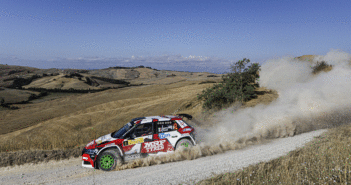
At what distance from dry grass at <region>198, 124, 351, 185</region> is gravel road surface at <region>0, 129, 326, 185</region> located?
59 cm

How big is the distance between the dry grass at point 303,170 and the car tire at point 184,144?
2066 mm

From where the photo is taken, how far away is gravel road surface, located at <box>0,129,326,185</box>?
6.38 meters

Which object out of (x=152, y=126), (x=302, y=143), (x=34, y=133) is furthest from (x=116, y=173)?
(x=34, y=133)

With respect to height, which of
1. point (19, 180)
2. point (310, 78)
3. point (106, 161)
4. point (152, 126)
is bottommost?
point (19, 180)

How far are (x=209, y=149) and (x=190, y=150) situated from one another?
794mm

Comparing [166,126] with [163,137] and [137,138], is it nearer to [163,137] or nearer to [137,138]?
[163,137]

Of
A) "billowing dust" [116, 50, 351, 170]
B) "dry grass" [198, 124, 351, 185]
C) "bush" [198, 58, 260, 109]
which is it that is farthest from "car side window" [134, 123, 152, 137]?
"bush" [198, 58, 260, 109]

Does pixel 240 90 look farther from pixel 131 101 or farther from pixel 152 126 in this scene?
pixel 131 101

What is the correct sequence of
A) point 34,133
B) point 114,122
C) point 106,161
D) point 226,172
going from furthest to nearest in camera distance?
point 114,122, point 34,133, point 106,161, point 226,172

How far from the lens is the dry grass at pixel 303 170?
537 cm

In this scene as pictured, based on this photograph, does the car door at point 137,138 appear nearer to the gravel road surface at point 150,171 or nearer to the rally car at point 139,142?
the rally car at point 139,142

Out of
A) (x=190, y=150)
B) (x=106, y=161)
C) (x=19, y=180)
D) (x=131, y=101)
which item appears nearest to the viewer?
(x=19, y=180)

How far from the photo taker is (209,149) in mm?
8109

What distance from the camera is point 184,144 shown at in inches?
314
